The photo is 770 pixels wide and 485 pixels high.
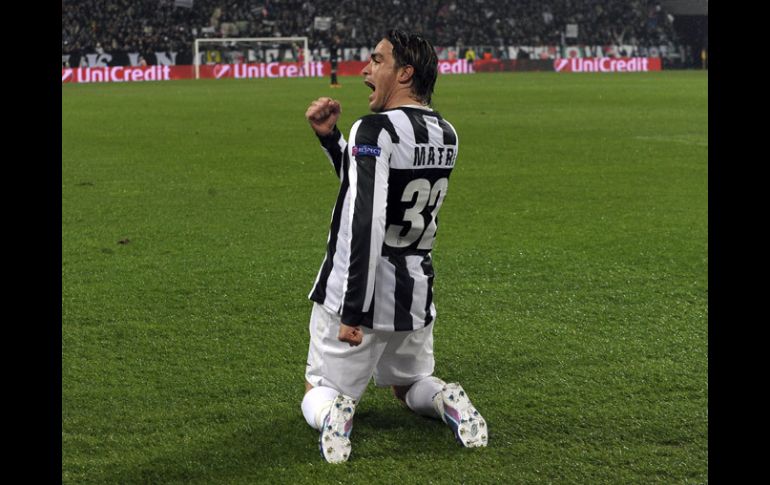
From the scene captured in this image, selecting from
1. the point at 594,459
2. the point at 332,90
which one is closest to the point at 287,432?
the point at 594,459

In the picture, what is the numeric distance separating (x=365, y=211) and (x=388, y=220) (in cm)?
26

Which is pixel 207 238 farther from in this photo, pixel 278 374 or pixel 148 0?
pixel 148 0

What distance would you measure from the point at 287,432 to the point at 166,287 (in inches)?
106

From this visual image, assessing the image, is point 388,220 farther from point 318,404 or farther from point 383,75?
point 318,404

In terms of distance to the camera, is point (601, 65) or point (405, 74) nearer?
point (405, 74)

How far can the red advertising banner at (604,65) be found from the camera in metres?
47.9

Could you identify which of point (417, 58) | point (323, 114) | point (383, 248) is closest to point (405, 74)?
point (417, 58)

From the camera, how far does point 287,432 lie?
4094 mm

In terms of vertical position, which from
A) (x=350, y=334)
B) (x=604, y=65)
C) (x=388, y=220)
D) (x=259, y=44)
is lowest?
(x=350, y=334)

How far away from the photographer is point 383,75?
3.72 meters

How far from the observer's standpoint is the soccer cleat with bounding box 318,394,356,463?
3.77 metres

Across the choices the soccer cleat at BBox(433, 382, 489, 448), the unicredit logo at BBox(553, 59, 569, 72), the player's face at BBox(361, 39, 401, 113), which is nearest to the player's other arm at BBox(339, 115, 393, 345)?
the player's face at BBox(361, 39, 401, 113)

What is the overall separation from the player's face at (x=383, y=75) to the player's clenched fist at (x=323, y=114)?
0.89ft

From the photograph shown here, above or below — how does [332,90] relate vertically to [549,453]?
above
